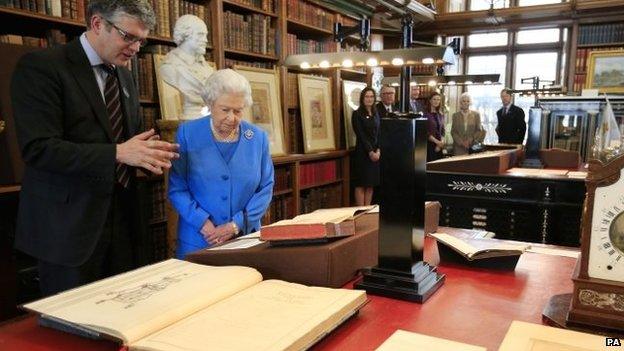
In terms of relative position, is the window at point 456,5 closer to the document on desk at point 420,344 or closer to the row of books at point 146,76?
the row of books at point 146,76

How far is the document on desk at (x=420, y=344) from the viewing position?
31.4 inches

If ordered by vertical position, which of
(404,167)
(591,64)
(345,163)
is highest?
(591,64)

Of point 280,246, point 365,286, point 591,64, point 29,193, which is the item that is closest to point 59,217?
point 29,193

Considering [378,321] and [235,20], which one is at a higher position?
[235,20]

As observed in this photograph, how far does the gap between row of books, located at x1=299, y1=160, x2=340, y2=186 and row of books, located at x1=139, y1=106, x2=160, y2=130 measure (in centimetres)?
192

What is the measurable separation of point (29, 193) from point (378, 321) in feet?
4.28

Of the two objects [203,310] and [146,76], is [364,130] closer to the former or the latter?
[146,76]

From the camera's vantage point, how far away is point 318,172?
5449mm

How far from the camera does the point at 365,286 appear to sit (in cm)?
110

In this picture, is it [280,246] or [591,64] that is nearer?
[280,246]

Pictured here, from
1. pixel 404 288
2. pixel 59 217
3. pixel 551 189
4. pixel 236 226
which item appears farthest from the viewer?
pixel 551 189

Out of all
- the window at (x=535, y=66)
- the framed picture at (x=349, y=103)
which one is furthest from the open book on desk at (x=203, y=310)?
the window at (x=535, y=66)

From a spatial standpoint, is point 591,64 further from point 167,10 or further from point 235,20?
point 167,10

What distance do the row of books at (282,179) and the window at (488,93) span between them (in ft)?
18.1
